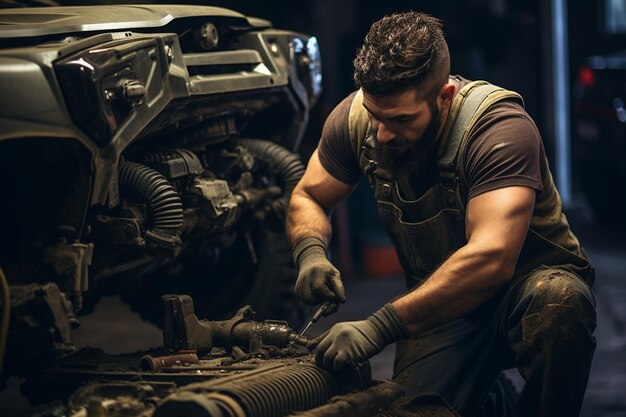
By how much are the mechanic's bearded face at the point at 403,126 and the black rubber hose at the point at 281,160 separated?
0.83 m

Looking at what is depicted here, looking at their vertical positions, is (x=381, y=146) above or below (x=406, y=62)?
below

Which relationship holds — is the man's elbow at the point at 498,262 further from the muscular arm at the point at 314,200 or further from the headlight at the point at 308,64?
the headlight at the point at 308,64

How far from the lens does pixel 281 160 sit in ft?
15.8

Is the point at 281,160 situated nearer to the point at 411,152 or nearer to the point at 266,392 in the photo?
the point at 411,152

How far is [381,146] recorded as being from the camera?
13.2ft

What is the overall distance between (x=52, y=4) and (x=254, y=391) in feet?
6.50

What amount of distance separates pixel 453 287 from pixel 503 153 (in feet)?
1.45

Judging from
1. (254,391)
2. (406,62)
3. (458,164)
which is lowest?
(254,391)

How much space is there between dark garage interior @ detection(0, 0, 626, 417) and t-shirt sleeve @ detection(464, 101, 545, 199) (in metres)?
1.28

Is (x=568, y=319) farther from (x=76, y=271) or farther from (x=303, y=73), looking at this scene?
(x=303, y=73)

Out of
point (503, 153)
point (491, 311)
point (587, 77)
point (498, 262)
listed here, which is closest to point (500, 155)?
point (503, 153)

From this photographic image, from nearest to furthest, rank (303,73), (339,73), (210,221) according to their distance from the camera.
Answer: (210,221), (303,73), (339,73)

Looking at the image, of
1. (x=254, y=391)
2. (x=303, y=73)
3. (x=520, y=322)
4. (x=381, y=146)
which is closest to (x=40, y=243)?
(x=254, y=391)

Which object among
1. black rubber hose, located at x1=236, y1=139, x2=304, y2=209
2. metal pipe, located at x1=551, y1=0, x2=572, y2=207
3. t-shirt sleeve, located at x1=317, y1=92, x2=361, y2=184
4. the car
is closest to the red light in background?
metal pipe, located at x1=551, y1=0, x2=572, y2=207
